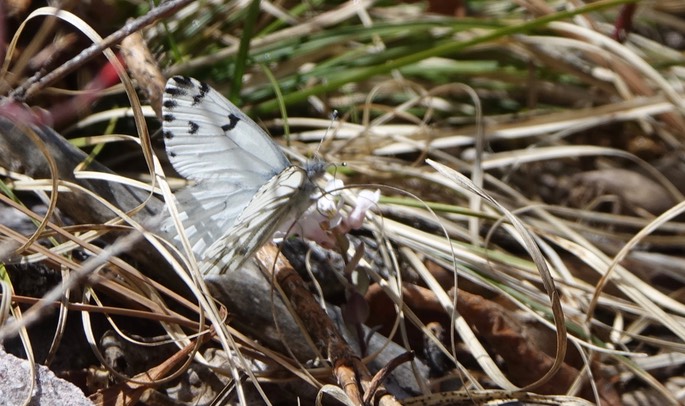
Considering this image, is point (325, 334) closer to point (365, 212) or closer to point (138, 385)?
point (365, 212)

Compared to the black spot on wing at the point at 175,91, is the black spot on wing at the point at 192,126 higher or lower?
lower

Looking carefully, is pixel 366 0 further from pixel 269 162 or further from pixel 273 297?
pixel 273 297

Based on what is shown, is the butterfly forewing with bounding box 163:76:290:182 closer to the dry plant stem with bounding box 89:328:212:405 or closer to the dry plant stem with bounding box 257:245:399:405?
the dry plant stem with bounding box 257:245:399:405

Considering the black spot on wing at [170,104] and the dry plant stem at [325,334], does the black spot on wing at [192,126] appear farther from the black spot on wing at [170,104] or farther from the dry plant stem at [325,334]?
the dry plant stem at [325,334]

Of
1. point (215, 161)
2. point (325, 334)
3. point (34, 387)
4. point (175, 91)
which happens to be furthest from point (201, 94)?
point (34, 387)

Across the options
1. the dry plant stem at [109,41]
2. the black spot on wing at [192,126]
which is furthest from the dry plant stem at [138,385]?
the dry plant stem at [109,41]

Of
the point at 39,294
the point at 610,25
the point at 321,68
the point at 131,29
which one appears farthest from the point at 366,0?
the point at 39,294

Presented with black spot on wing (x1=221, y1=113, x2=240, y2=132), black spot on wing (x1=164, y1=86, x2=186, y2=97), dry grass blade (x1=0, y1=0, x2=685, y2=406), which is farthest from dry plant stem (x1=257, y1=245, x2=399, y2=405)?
black spot on wing (x1=164, y1=86, x2=186, y2=97)
